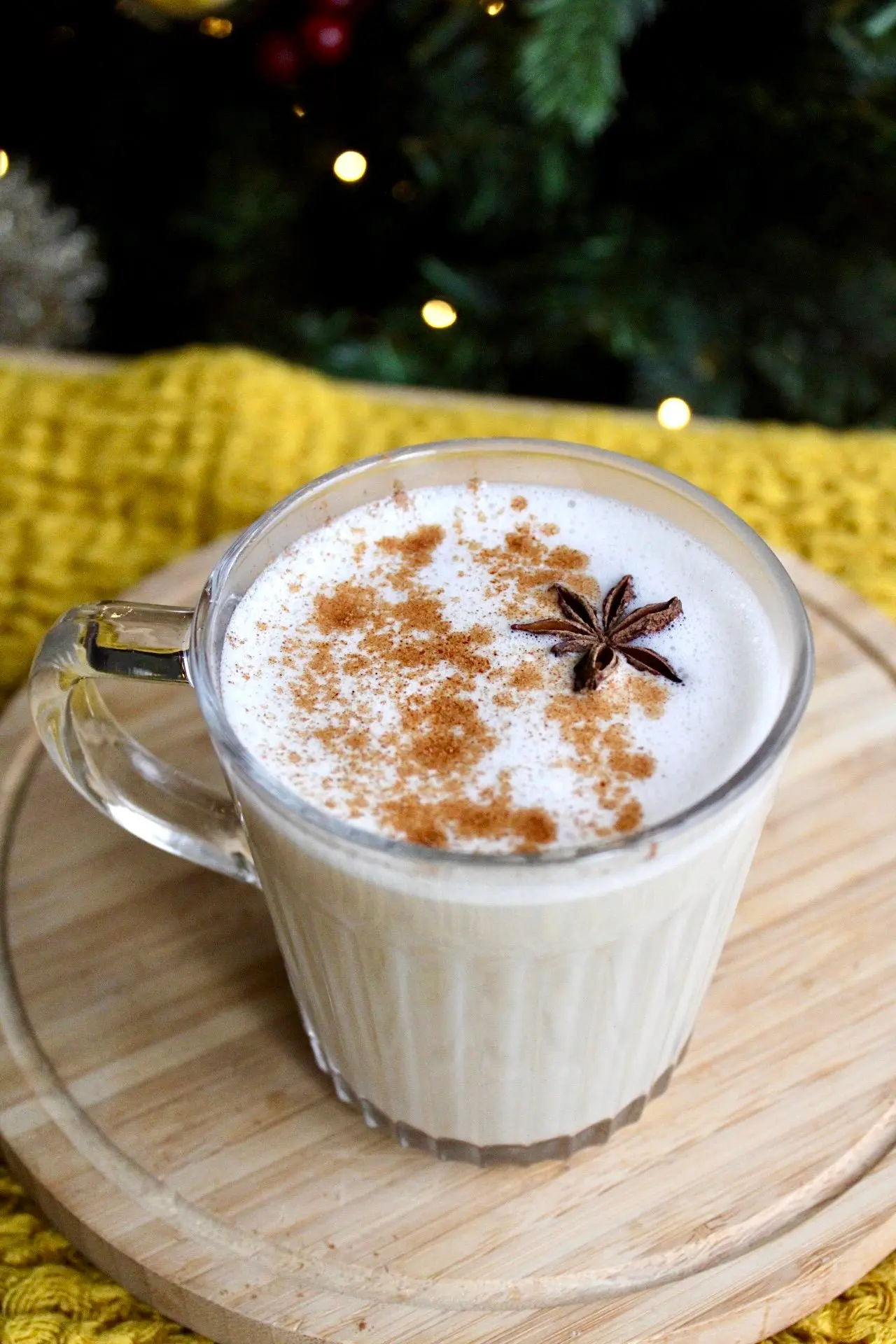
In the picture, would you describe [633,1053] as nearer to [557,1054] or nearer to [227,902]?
[557,1054]

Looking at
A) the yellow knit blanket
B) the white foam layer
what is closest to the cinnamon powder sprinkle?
the white foam layer

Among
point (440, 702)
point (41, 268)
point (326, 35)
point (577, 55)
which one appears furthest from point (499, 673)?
point (41, 268)

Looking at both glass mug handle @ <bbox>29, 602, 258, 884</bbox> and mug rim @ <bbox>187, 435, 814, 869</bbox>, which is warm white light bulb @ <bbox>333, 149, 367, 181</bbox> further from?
glass mug handle @ <bbox>29, 602, 258, 884</bbox>

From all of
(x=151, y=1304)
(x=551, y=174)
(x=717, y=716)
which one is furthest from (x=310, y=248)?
(x=151, y=1304)

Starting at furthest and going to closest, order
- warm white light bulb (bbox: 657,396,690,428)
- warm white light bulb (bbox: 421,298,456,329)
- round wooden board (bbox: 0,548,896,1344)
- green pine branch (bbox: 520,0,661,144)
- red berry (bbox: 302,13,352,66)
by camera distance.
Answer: warm white light bulb (bbox: 421,298,456,329) < warm white light bulb (bbox: 657,396,690,428) < red berry (bbox: 302,13,352,66) < green pine branch (bbox: 520,0,661,144) < round wooden board (bbox: 0,548,896,1344)

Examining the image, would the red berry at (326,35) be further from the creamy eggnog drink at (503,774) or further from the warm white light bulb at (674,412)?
the creamy eggnog drink at (503,774)
